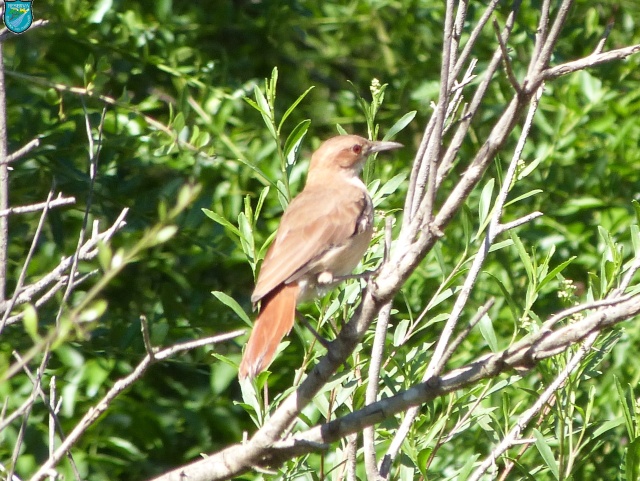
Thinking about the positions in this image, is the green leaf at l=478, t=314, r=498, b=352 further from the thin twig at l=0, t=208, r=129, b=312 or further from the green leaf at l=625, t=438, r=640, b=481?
the thin twig at l=0, t=208, r=129, b=312

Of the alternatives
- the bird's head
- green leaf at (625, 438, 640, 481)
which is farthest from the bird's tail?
the bird's head

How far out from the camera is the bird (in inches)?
134

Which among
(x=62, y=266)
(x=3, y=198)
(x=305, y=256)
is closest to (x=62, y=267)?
(x=62, y=266)

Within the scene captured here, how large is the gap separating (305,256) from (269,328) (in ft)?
1.78

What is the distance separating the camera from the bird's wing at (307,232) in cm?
373

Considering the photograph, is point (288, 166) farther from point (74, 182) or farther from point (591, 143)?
point (591, 143)

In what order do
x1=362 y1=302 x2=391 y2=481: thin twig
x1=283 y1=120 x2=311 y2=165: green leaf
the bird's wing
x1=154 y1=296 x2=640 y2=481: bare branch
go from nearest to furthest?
x1=154 y1=296 x2=640 y2=481: bare branch
x1=362 y1=302 x2=391 y2=481: thin twig
x1=283 y1=120 x2=311 y2=165: green leaf
the bird's wing

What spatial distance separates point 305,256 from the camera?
3.92 meters

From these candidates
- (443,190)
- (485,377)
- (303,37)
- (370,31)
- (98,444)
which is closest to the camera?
(485,377)

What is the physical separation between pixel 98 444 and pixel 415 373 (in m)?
1.92

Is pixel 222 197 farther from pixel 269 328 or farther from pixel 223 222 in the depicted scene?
pixel 269 328

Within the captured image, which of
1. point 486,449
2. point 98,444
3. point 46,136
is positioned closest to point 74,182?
point 46,136

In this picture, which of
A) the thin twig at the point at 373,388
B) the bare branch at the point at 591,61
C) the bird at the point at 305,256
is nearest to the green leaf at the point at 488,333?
the thin twig at the point at 373,388

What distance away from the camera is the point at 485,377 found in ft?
8.38
